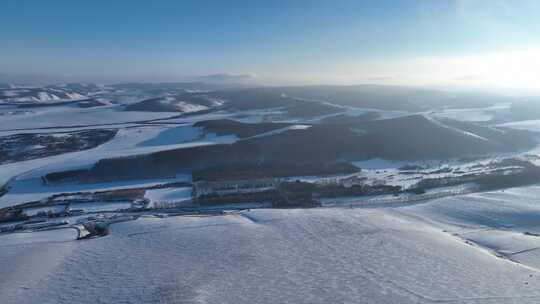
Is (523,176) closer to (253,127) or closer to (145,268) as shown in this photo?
(145,268)

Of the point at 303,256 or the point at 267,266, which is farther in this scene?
the point at 303,256

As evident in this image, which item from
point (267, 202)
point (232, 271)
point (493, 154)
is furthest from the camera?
point (493, 154)

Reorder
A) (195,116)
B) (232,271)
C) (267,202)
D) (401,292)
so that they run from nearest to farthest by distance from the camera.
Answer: (401,292) < (232,271) < (267,202) < (195,116)

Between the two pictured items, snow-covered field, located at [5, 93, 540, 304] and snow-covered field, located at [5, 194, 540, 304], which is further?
snow-covered field, located at [5, 93, 540, 304]

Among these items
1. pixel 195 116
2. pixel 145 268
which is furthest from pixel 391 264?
pixel 195 116

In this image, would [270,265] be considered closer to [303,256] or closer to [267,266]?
[267,266]

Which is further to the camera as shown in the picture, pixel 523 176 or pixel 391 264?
pixel 523 176

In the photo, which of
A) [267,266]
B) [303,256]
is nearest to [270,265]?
[267,266]

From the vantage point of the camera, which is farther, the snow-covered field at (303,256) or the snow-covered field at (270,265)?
the snow-covered field at (303,256)

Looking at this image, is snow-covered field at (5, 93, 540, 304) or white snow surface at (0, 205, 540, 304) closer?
white snow surface at (0, 205, 540, 304)

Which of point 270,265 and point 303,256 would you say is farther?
point 303,256

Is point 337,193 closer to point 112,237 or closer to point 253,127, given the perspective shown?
point 112,237
